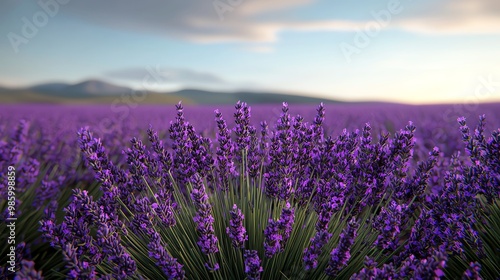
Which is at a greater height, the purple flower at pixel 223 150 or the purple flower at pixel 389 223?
the purple flower at pixel 223 150

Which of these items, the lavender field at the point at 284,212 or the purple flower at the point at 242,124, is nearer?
the lavender field at the point at 284,212

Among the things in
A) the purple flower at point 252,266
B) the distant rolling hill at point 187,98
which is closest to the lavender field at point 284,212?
the purple flower at point 252,266

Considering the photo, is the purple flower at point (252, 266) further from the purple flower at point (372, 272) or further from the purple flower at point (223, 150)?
the purple flower at point (223, 150)

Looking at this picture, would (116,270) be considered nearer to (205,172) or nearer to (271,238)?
(271,238)

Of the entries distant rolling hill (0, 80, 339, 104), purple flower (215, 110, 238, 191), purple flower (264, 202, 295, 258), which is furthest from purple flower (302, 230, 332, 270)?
distant rolling hill (0, 80, 339, 104)

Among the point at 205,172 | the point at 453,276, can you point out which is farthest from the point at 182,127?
the point at 453,276

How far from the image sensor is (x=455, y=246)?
1543 mm

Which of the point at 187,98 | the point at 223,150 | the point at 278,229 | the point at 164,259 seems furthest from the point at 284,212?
the point at 187,98

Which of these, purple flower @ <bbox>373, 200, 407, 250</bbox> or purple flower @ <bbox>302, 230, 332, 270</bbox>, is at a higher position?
purple flower @ <bbox>373, 200, 407, 250</bbox>

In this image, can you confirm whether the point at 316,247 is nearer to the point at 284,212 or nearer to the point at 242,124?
the point at 284,212

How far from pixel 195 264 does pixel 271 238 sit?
0.47m

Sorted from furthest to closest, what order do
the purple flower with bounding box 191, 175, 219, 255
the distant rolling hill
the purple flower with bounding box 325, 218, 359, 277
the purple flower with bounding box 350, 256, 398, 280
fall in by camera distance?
1. the distant rolling hill
2. the purple flower with bounding box 191, 175, 219, 255
3. the purple flower with bounding box 325, 218, 359, 277
4. the purple flower with bounding box 350, 256, 398, 280

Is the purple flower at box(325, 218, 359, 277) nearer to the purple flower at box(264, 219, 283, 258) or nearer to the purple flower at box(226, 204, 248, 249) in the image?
the purple flower at box(264, 219, 283, 258)

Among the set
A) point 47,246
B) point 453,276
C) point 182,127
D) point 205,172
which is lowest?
point 47,246
